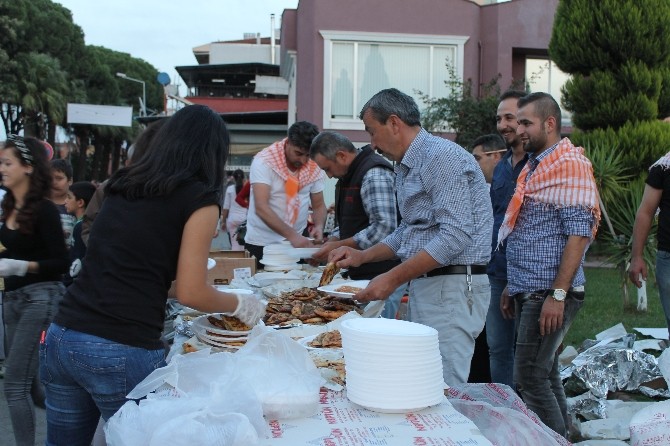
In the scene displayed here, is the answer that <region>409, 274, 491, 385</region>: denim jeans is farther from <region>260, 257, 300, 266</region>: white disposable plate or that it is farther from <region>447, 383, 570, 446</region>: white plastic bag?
<region>260, 257, 300, 266</region>: white disposable plate

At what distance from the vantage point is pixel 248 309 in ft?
8.64

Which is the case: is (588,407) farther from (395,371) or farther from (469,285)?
(395,371)

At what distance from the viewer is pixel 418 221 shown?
10.9 ft

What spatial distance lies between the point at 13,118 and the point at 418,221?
1745 inches

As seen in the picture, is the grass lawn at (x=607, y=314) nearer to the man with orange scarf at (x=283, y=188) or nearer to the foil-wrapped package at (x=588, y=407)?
the foil-wrapped package at (x=588, y=407)

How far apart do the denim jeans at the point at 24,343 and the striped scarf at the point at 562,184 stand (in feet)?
8.94

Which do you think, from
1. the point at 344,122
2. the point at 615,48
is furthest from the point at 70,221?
the point at 344,122

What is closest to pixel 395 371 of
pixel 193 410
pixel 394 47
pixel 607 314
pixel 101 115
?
pixel 193 410

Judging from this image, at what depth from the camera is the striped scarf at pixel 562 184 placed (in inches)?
132

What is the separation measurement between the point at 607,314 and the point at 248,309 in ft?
23.5

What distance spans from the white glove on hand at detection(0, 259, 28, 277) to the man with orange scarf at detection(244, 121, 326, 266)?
2.28m

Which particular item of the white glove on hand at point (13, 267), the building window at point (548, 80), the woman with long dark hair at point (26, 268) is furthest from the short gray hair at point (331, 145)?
the building window at point (548, 80)

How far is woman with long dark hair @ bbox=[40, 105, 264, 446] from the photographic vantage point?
224cm

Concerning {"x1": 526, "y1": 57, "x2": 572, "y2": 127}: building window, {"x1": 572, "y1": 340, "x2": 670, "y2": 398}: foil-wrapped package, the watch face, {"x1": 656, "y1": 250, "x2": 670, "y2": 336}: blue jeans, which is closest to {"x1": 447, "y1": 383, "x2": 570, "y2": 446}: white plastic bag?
the watch face
